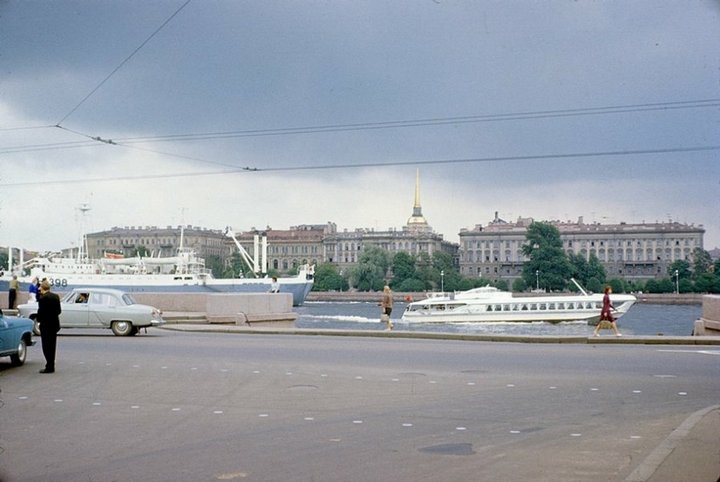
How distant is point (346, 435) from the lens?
1015 cm

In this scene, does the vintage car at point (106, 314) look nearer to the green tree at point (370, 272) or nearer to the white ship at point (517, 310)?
the white ship at point (517, 310)

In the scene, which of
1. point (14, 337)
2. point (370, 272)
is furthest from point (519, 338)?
point (370, 272)

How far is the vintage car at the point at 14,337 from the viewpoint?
16.4 m

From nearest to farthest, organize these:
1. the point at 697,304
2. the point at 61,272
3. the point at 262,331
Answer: the point at 262,331 → the point at 61,272 → the point at 697,304

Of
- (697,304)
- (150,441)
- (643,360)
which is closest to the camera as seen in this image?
(150,441)

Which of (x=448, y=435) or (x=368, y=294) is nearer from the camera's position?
(x=448, y=435)

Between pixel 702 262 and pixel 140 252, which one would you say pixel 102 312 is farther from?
pixel 140 252

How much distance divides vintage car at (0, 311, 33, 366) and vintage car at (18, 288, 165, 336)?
9.54m

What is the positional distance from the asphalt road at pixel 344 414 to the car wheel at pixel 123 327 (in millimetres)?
7116

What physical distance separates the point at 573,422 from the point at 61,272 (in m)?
102

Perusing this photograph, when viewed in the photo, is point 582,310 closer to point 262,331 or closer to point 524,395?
point 262,331

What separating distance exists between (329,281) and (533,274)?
45866 millimetres

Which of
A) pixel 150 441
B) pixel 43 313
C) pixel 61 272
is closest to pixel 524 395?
pixel 150 441

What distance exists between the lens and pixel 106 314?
27391 millimetres
